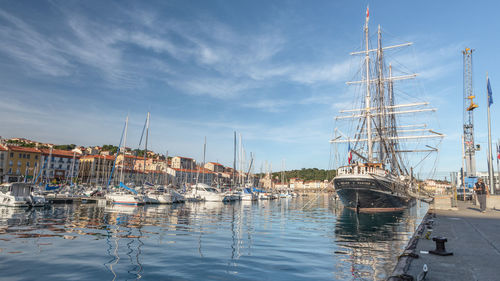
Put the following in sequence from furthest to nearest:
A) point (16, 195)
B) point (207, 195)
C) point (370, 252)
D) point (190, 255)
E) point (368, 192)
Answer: point (207, 195), point (368, 192), point (16, 195), point (370, 252), point (190, 255)

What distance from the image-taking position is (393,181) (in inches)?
1720

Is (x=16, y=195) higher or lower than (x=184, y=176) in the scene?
lower

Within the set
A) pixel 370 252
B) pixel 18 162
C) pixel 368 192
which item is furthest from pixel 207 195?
pixel 18 162

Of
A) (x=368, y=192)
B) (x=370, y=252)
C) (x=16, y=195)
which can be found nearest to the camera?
(x=370, y=252)

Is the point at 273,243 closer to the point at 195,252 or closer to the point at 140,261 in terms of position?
the point at 195,252

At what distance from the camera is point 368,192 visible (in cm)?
3950

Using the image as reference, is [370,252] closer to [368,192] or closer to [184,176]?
[368,192]

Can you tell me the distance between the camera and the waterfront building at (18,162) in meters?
107

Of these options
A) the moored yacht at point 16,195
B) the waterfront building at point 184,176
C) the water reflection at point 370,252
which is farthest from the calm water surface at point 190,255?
the waterfront building at point 184,176

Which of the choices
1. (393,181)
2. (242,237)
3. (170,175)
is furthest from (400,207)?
(170,175)

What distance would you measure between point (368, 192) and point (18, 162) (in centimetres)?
12147

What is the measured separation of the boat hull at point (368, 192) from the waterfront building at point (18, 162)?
108 m

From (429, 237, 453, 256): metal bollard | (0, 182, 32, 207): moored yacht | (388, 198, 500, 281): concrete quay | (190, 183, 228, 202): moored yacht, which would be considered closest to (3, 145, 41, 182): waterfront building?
(190, 183, 228, 202): moored yacht

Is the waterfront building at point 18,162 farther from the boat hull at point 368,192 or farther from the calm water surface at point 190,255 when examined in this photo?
the calm water surface at point 190,255
